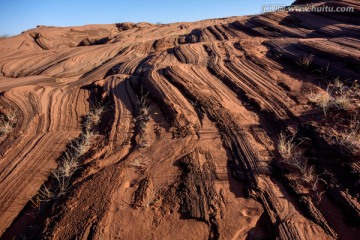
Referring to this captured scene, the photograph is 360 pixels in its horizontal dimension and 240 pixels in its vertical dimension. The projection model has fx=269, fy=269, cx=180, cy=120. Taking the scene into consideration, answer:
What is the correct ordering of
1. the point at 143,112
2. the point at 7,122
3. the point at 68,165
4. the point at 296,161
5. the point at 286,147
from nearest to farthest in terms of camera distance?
the point at 296,161 < the point at 286,147 < the point at 68,165 < the point at 143,112 < the point at 7,122

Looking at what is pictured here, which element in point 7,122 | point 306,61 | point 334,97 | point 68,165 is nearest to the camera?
point 68,165

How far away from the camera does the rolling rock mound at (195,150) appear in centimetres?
261

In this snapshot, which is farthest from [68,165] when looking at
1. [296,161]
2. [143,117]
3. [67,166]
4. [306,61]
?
[306,61]

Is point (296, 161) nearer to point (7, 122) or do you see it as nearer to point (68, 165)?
point (68, 165)

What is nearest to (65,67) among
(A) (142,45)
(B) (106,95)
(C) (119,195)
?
(A) (142,45)

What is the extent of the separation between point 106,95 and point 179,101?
6.24 feet

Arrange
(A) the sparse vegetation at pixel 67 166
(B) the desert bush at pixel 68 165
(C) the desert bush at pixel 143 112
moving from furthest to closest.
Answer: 1. (C) the desert bush at pixel 143 112
2. (B) the desert bush at pixel 68 165
3. (A) the sparse vegetation at pixel 67 166

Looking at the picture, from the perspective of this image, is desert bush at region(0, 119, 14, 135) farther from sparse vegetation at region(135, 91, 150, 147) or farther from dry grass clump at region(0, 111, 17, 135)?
sparse vegetation at region(135, 91, 150, 147)

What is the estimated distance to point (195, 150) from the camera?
3.61 metres

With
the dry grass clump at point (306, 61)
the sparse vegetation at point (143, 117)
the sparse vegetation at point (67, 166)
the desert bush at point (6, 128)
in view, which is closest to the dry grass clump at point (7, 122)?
the desert bush at point (6, 128)

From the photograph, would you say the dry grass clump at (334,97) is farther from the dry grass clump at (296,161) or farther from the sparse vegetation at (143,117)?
the sparse vegetation at (143,117)

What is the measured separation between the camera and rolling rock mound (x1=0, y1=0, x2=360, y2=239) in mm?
2611

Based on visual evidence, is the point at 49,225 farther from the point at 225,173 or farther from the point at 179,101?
the point at 179,101

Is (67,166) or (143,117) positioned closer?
(67,166)
